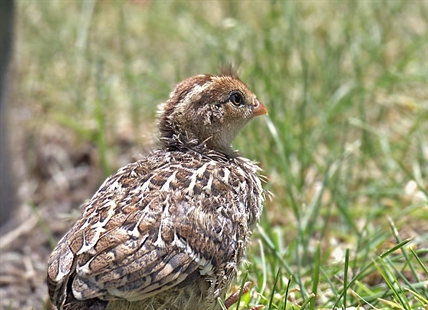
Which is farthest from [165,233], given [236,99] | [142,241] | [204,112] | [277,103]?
[277,103]

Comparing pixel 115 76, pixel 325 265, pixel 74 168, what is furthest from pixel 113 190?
pixel 115 76

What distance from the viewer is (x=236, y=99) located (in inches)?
152

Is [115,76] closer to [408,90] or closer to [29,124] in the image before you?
[29,124]

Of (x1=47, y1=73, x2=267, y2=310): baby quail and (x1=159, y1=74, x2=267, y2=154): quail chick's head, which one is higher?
(x1=159, y1=74, x2=267, y2=154): quail chick's head

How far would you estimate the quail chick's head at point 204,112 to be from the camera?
371 centimetres

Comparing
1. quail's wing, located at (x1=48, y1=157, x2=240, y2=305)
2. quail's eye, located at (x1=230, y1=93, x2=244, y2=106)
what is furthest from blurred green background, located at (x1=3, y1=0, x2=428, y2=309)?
quail's wing, located at (x1=48, y1=157, x2=240, y2=305)

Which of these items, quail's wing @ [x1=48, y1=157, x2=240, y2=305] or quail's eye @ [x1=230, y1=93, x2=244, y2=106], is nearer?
quail's wing @ [x1=48, y1=157, x2=240, y2=305]

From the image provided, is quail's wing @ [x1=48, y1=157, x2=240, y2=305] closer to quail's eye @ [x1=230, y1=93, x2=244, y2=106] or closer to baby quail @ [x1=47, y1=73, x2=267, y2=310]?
baby quail @ [x1=47, y1=73, x2=267, y2=310]

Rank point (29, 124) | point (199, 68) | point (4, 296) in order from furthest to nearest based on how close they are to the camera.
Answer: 1. point (199, 68)
2. point (29, 124)
3. point (4, 296)

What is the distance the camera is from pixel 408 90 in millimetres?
5984

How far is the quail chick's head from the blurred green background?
29.0 inches

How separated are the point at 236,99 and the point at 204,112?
23 cm

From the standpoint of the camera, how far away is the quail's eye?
384 centimetres

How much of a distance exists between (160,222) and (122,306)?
379 millimetres
